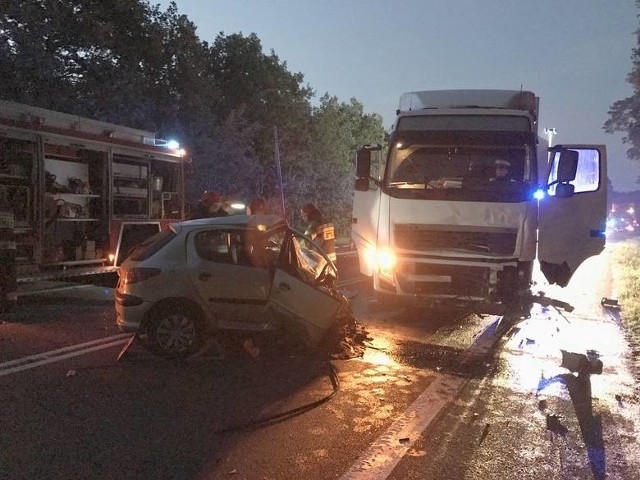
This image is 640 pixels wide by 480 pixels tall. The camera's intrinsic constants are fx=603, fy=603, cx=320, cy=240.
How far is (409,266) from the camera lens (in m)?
8.09

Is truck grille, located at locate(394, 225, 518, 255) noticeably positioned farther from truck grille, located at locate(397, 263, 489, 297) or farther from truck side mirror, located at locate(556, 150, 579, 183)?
truck side mirror, located at locate(556, 150, 579, 183)

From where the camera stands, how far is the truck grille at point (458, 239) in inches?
307

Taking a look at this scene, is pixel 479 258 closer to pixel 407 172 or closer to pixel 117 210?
pixel 407 172

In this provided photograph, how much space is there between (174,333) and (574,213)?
5.58 metres

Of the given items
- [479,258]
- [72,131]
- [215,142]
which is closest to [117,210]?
[72,131]

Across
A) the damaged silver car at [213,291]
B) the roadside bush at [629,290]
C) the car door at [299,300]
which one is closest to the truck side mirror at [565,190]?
the roadside bush at [629,290]

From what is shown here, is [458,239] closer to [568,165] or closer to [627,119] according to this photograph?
[568,165]

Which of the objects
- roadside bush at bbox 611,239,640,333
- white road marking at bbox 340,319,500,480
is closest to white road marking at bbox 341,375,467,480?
white road marking at bbox 340,319,500,480

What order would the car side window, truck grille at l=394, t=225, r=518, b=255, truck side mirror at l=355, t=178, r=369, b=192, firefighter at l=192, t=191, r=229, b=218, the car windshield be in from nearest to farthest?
the car side window < the car windshield < truck grille at l=394, t=225, r=518, b=255 < truck side mirror at l=355, t=178, r=369, b=192 < firefighter at l=192, t=191, r=229, b=218

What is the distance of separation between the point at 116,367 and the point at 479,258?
460 cm

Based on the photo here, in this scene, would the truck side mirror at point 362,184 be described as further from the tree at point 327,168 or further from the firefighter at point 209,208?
the tree at point 327,168

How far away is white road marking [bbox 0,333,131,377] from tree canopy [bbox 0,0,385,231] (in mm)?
14311

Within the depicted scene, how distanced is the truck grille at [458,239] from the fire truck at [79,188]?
5868 millimetres

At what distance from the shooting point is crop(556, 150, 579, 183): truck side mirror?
26.2ft
